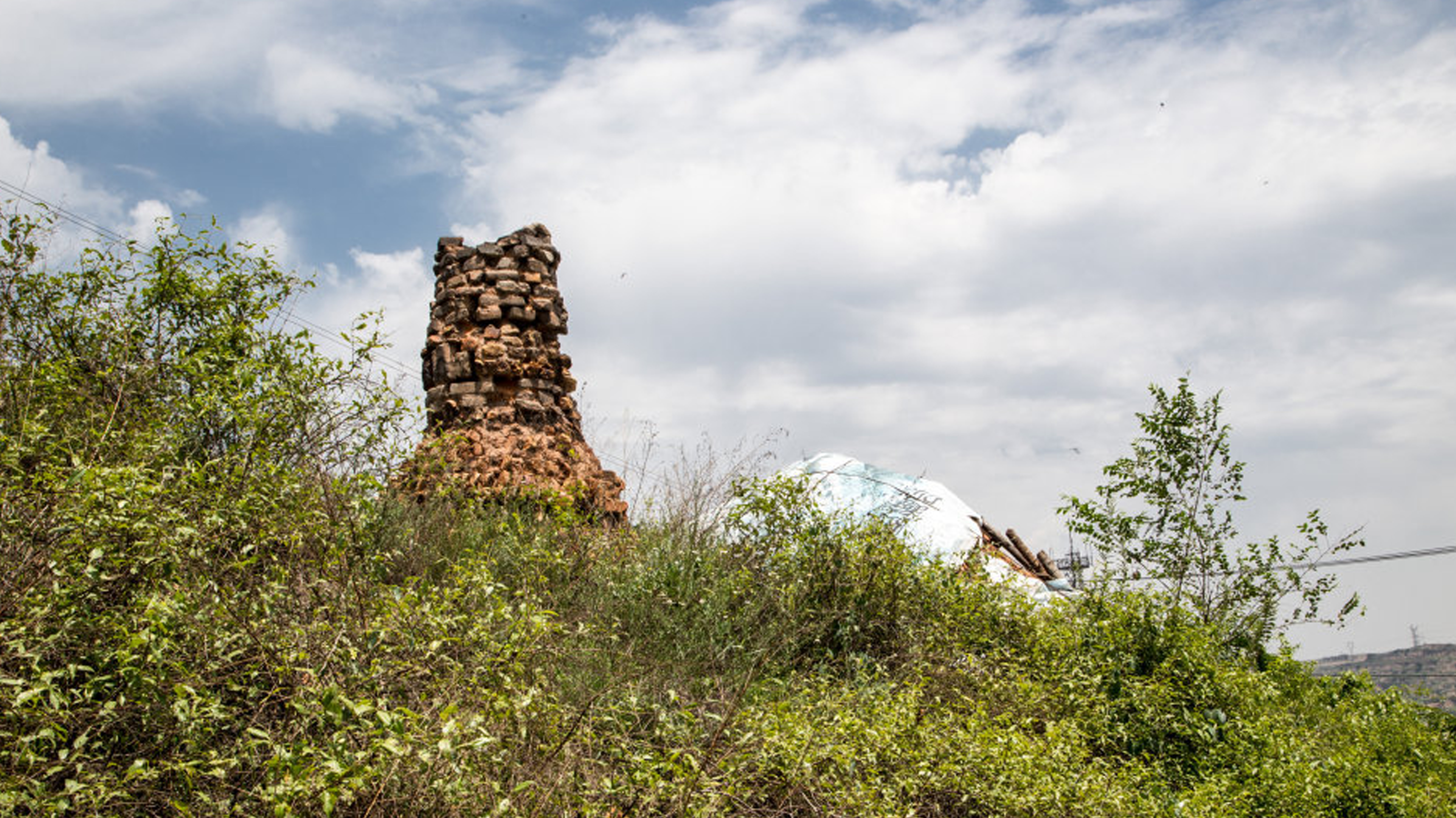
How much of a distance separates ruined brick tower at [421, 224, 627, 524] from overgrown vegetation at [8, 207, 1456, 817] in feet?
1.84

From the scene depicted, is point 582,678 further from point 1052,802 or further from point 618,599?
point 1052,802

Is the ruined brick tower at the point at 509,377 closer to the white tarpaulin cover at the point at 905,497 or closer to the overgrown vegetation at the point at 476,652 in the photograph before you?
the overgrown vegetation at the point at 476,652

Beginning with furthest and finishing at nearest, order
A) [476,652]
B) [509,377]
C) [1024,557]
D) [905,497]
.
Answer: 1. [1024,557]
2. [905,497]
3. [509,377]
4. [476,652]

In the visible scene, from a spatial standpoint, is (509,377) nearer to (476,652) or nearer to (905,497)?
(905,497)

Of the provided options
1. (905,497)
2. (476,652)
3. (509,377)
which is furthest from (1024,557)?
(476,652)

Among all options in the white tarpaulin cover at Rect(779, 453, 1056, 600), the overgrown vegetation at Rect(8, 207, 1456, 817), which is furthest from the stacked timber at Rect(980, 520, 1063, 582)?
the overgrown vegetation at Rect(8, 207, 1456, 817)

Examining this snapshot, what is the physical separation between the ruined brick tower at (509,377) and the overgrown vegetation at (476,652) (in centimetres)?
56

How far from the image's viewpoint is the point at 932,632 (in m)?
6.64

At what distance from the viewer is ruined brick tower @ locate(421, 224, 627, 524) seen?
322 inches

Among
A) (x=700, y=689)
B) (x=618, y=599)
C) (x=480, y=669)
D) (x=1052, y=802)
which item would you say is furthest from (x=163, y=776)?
(x=1052, y=802)

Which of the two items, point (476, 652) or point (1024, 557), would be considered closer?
point (476, 652)

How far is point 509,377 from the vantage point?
28.2ft

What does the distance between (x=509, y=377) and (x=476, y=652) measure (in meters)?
4.91

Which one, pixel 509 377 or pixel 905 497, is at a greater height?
pixel 509 377
